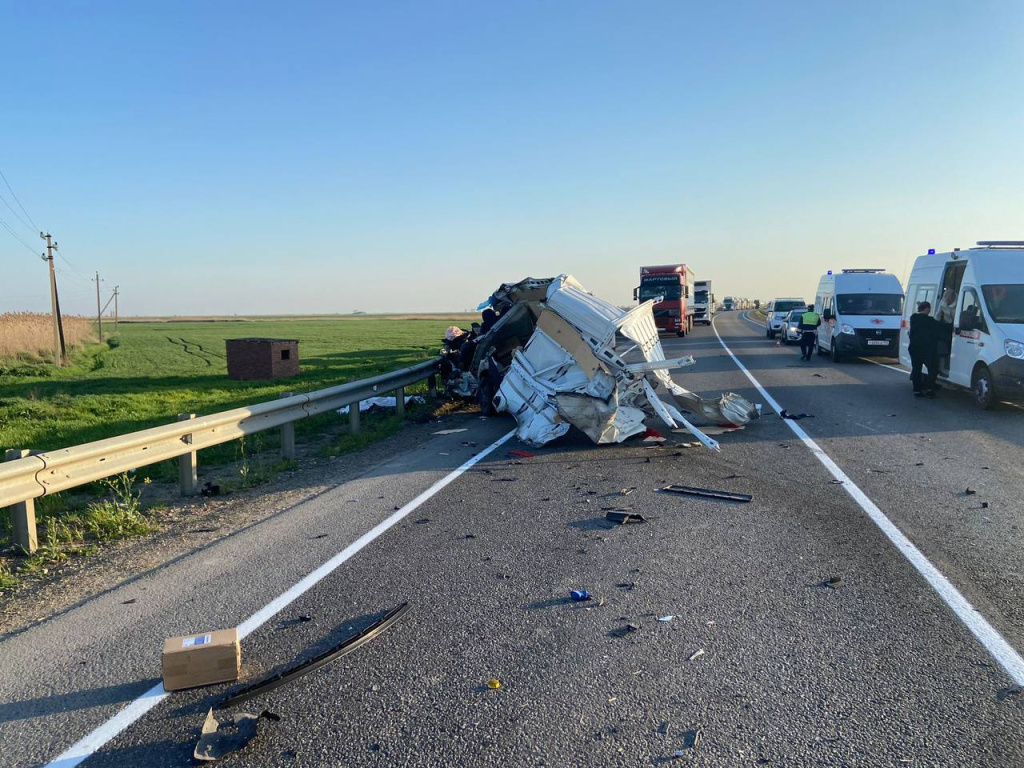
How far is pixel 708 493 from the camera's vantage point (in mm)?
7367

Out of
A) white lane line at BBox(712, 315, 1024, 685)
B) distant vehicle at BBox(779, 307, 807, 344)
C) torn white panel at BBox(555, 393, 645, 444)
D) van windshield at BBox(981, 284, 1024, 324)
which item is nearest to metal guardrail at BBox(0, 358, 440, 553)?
torn white panel at BBox(555, 393, 645, 444)

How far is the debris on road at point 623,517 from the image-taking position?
641cm

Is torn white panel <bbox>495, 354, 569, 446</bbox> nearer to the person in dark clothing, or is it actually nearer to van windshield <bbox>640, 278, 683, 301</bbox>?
the person in dark clothing

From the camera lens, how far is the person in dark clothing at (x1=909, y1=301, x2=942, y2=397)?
1405 centimetres

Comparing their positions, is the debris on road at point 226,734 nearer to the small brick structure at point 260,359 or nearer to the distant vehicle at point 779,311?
the small brick structure at point 260,359

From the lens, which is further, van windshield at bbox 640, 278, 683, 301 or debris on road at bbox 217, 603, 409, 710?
van windshield at bbox 640, 278, 683, 301

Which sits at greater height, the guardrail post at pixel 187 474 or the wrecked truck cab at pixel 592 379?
the wrecked truck cab at pixel 592 379

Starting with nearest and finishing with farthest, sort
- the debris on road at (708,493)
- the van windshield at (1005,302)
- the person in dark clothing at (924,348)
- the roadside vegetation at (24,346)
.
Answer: the debris on road at (708,493) < the van windshield at (1005,302) < the person in dark clothing at (924,348) < the roadside vegetation at (24,346)

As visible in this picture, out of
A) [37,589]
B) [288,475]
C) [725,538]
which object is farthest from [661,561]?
[288,475]

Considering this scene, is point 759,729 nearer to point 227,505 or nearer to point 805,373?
point 227,505

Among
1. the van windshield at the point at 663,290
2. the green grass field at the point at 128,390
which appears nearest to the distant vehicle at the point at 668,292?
the van windshield at the point at 663,290

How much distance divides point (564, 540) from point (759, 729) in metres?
2.79

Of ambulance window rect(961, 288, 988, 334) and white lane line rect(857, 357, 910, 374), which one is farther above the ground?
ambulance window rect(961, 288, 988, 334)

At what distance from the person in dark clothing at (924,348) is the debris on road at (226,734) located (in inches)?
551
